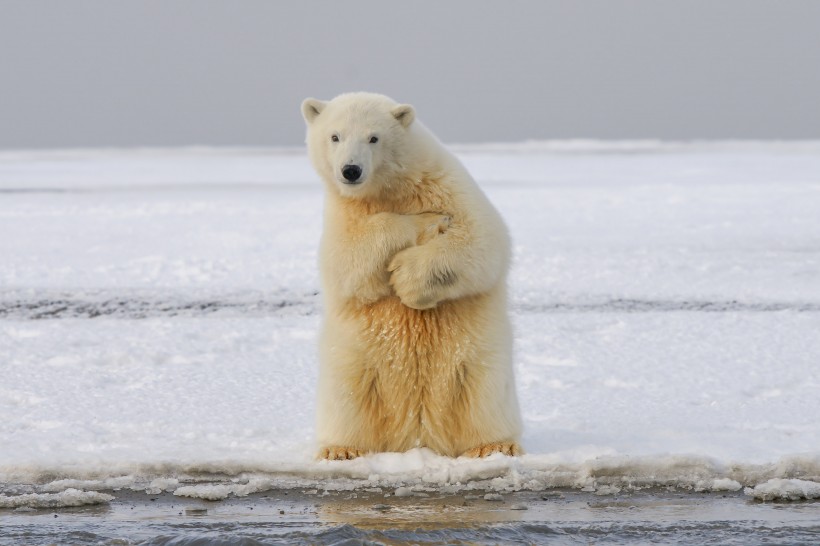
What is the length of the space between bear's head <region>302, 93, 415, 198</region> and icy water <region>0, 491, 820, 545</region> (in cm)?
103

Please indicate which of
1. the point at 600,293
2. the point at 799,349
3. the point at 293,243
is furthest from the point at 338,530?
the point at 293,243

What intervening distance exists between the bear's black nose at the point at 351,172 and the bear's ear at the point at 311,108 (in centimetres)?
43

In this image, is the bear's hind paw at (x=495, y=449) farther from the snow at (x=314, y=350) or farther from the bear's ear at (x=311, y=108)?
the bear's ear at (x=311, y=108)

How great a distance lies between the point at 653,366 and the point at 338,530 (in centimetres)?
272

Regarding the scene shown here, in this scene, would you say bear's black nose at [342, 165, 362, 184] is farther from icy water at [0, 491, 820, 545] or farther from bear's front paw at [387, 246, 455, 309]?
icy water at [0, 491, 820, 545]

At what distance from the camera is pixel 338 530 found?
9.27 feet

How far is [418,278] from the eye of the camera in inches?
138

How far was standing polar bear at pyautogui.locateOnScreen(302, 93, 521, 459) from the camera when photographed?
142 inches

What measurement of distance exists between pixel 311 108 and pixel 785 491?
2.01m

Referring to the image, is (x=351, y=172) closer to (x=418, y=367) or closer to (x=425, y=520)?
(x=418, y=367)

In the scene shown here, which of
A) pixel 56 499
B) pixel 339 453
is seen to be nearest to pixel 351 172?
pixel 339 453

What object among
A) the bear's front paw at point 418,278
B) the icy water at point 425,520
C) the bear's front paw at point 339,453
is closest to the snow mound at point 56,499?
the icy water at point 425,520

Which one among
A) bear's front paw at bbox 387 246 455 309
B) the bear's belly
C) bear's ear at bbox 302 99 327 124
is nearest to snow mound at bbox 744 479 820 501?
the bear's belly

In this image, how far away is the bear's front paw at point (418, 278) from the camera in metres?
3.52
